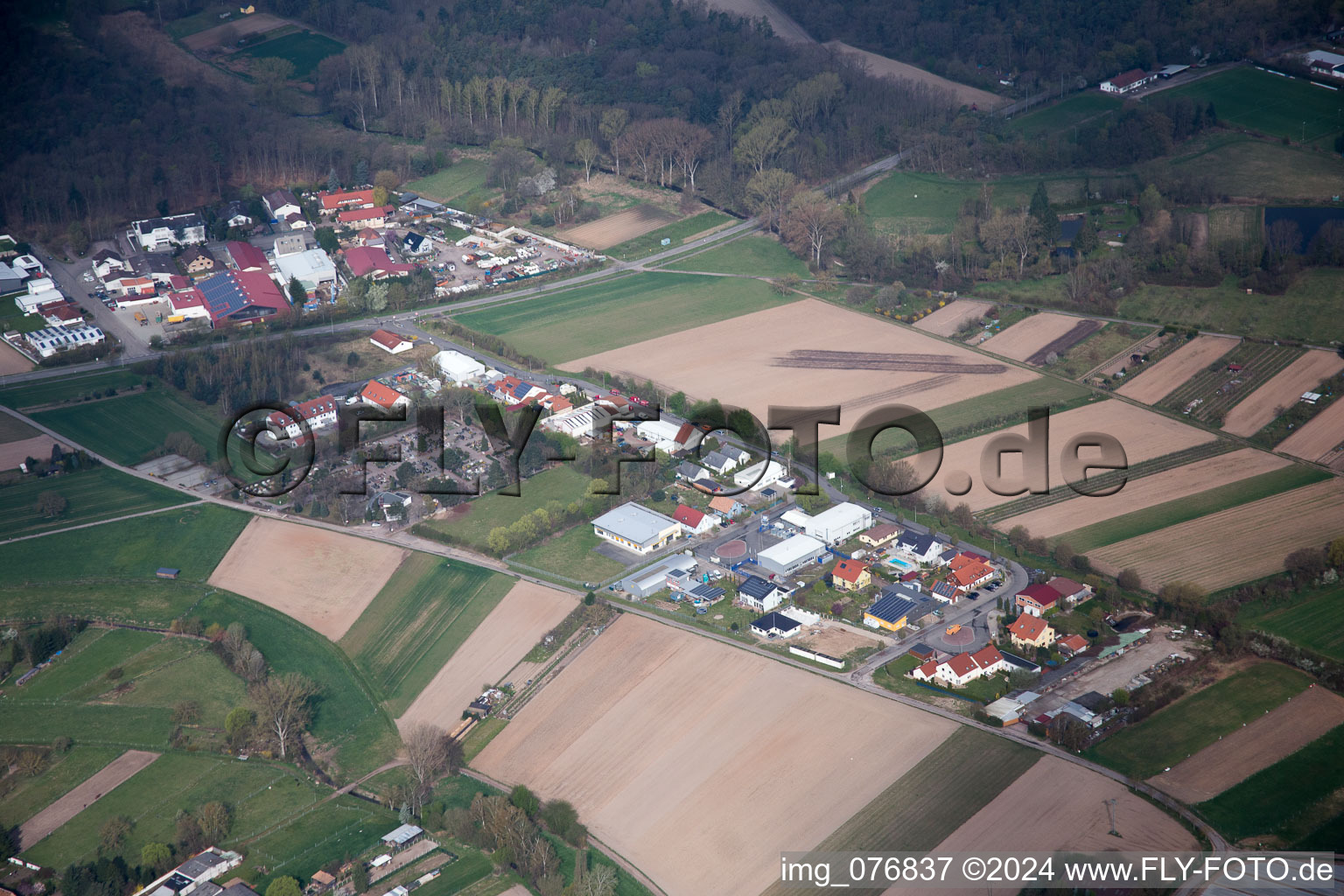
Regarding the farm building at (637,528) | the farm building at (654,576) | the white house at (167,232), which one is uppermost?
the white house at (167,232)

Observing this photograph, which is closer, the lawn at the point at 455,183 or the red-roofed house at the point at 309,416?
the red-roofed house at the point at 309,416

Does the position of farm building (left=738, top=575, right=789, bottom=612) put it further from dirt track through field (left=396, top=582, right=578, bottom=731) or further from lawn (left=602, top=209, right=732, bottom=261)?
lawn (left=602, top=209, right=732, bottom=261)

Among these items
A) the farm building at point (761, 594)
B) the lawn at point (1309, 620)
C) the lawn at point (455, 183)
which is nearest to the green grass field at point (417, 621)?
the farm building at point (761, 594)

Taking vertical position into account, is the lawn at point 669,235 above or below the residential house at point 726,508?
above

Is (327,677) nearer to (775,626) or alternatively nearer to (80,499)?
(775,626)

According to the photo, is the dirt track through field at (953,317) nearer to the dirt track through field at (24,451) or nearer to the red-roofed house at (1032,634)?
the red-roofed house at (1032,634)

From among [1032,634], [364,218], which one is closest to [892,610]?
[1032,634]

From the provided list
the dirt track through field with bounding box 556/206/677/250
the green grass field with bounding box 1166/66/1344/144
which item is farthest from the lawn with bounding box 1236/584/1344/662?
the dirt track through field with bounding box 556/206/677/250
